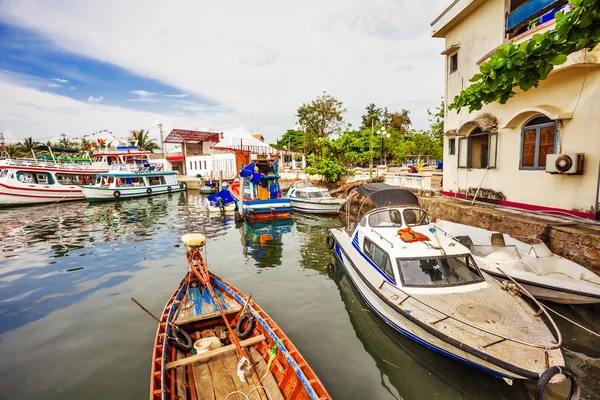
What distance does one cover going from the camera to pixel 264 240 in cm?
1483

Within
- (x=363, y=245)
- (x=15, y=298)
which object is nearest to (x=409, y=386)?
(x=363, y=245)

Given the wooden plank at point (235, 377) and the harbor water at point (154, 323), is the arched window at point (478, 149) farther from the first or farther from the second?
the wooden plank at point (235, 377)

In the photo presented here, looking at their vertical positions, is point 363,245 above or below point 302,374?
above

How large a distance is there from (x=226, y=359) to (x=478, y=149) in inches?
545

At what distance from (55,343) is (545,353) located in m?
9.84

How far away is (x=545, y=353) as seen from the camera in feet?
14.3

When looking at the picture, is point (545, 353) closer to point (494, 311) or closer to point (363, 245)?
point (494, 311)

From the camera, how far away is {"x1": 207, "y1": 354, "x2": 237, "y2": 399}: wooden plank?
4.50 metres

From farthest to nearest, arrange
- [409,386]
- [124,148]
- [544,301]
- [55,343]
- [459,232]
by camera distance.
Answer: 1. [124,148]
2. [459,232]
3. [544,301]
4. [55,343]
5. [409,386]

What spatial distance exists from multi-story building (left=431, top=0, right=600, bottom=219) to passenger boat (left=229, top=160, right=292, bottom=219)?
1014 centimetres

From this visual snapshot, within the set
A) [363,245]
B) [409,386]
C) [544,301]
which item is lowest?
[409,386]

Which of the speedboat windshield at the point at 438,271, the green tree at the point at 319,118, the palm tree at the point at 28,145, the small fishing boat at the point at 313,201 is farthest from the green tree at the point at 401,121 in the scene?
the palm tree at the point at 28,145

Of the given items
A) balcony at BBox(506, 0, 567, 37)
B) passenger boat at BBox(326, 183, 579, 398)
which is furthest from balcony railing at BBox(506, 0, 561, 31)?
passenger boat at BBox(326, 183, 579, 398)

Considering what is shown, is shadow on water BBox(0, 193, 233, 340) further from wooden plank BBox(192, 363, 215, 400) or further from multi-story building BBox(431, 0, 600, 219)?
multi-story building BBox(431, 0, 600, 219)
